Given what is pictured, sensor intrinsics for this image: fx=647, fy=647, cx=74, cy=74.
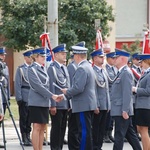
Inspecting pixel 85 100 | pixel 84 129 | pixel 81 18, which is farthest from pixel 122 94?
pixel 81 18

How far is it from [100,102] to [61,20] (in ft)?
45.2

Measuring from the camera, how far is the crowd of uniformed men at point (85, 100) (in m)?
11.2

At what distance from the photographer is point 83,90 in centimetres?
1134

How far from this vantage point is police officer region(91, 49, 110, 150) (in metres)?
12.4

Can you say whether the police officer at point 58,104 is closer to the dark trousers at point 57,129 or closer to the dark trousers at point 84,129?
the dark trousers at point 57,129

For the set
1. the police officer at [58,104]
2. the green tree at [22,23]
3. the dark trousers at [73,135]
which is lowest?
the dark trousers at [73,135]

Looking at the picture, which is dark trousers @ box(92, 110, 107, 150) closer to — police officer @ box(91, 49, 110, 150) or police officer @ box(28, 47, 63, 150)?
police officer @ box(91, 49, 110, 150)

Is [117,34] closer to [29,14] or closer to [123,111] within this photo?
[29,14]

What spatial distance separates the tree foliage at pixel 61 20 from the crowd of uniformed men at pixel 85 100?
523 inches

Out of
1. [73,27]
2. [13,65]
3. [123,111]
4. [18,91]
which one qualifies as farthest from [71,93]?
[13,65]

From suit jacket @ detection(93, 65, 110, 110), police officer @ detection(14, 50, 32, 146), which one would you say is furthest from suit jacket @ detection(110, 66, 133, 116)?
police officer @ detection(14, 50, 32, 146)

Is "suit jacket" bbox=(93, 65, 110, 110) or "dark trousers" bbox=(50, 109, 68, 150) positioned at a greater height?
"suit jacket" bbox=(93, 65, 110, 110)

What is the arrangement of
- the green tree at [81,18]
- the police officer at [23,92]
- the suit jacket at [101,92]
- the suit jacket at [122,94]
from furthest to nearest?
the green tree at [81,18] → the police officer at [23,92] → the suit jacket at [101,92] → the suit jacket at [122,94]

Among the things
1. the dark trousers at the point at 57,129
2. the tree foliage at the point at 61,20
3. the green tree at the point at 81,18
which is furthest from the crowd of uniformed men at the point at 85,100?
the tree foliage at the point at 61,20
